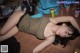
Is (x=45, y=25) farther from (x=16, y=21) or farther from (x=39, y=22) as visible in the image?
(x=16, y=21)

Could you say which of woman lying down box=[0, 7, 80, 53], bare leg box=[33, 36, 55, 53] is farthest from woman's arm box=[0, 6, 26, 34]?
bare leg box=[33, 36, 55, 53]

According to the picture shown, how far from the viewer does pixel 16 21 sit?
104cm

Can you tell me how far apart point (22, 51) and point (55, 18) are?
30cm

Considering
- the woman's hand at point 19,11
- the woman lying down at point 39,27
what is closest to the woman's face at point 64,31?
the woman lying down at point 39,27

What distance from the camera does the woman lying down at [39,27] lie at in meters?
1.02

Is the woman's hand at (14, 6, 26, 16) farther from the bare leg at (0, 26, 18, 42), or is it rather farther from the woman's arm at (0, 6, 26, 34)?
the bare leg at (0, 26, 18, 42)

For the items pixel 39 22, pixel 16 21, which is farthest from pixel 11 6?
pixel 39 22

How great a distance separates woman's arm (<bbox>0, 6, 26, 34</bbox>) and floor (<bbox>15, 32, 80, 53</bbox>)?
0.08 metres

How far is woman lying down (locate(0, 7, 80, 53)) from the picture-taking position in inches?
40.0

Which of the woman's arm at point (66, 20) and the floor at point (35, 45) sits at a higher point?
the woman's arm at point (66, 20)

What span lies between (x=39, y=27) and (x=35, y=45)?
0.13 metres

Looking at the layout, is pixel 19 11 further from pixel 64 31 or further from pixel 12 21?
pixel 64 31

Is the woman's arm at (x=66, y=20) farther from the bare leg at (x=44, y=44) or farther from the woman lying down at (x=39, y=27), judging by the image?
the bare leg at (x=44, y=44)

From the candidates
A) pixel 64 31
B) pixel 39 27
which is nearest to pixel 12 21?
pixel 39 27
